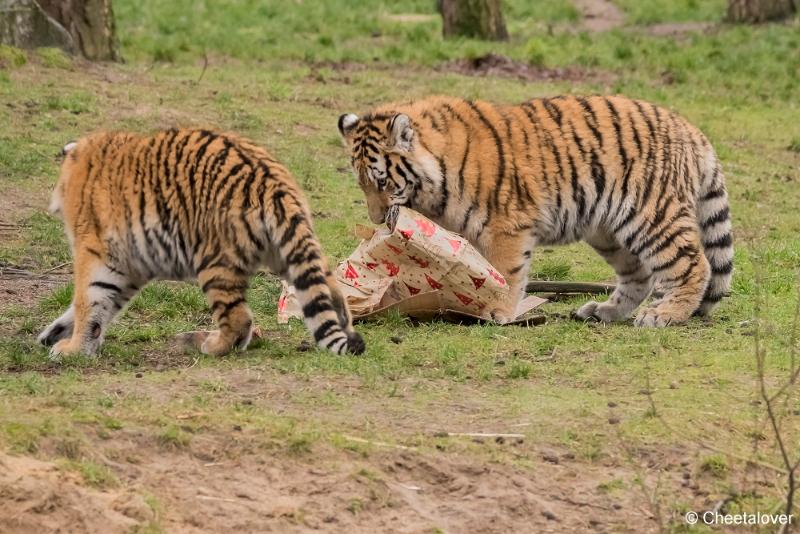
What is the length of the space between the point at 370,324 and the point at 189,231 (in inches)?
54.3

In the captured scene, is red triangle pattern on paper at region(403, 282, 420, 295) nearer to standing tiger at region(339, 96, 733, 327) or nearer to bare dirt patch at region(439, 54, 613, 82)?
standing tiger at region(339, 96, 733, 327)

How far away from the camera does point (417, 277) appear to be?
7824 mm

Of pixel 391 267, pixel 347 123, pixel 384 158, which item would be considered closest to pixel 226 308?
pixel 391 267

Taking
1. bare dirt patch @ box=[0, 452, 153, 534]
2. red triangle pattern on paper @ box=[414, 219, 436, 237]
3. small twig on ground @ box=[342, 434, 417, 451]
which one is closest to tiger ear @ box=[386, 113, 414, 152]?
red triangle pattern on paper @ box=[414, 219, 436, 237]

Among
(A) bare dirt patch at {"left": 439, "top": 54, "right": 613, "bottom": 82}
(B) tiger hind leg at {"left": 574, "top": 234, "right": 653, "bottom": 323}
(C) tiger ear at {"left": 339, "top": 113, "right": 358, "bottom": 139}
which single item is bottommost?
(A) bare dirt patch at {"left": 439, "top": 54, "right": 613, "bottom": 82}

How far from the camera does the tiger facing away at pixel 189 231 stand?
6.62 metres

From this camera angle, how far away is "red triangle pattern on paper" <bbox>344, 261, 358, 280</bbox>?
7.95m

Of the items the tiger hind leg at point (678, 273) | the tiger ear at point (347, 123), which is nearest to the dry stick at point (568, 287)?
the tiger hind leg at point (678, 273)

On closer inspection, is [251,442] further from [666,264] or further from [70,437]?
[666,264]

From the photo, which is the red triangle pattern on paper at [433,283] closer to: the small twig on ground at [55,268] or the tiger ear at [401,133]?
the tiger ear at [401,133]

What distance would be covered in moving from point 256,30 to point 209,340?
12651mm

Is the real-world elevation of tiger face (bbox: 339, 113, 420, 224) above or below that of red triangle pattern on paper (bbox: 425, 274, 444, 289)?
above

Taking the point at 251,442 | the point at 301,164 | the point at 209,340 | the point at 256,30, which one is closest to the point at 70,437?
the point at 251,442

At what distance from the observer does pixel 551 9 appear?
21828 mm
